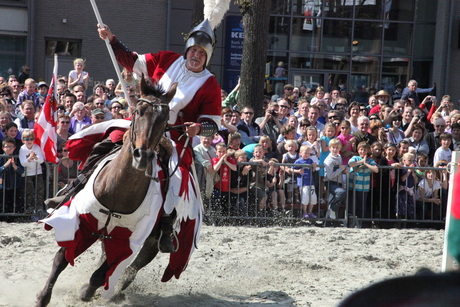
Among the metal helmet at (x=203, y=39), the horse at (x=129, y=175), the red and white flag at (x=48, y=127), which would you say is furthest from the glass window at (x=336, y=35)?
the horse at (x=129, y=175)

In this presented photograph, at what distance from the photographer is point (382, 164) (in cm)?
1069

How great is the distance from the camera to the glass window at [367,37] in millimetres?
21766

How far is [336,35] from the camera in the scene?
21.6 meters

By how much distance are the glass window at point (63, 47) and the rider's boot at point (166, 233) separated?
553 inches

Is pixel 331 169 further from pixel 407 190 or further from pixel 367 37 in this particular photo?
pixel 367 37

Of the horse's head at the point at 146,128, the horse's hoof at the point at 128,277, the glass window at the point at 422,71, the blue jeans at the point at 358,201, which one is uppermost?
the glass window at the point at 422,71

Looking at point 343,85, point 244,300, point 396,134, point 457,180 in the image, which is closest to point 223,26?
point 343,85

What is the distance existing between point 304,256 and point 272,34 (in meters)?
13.7

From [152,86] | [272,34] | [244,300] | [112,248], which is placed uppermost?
[272,34]

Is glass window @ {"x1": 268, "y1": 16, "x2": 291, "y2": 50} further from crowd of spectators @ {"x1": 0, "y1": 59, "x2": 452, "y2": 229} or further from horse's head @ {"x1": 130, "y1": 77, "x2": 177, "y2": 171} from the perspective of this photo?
horse's head @ {"x1": 130, "y1": 77, "x2": 177, "y2": 171}

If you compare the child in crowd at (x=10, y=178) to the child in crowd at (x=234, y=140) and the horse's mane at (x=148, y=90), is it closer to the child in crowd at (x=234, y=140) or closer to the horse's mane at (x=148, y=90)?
the child in crowd at (x=234, y=140)

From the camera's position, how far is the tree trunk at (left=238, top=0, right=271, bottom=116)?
13.0 metres

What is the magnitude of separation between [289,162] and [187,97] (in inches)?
172

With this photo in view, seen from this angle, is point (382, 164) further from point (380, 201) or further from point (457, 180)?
point (457, 180)
